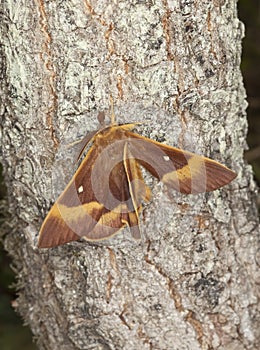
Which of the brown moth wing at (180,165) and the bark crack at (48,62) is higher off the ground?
the bark crack at (48,62)

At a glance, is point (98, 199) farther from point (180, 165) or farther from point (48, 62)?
point (48, 62)

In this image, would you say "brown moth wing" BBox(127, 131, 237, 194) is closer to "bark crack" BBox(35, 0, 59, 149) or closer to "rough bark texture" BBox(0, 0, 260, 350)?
"rough bark texture" BBox(0, 0, 260, 350)

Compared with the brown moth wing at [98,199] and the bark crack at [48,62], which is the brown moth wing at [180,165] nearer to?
the brown moth wing at [98,199]

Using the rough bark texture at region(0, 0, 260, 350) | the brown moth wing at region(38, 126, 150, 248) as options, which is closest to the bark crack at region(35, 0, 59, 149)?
the rough bark texture at region(0, 0, 260, 350)

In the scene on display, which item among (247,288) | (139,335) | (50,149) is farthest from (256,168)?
(50,149)

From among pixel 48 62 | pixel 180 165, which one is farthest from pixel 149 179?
pixel 48 62

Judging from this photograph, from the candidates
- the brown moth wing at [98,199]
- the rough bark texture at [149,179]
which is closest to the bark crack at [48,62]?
the rough bark texture at [149,179]
